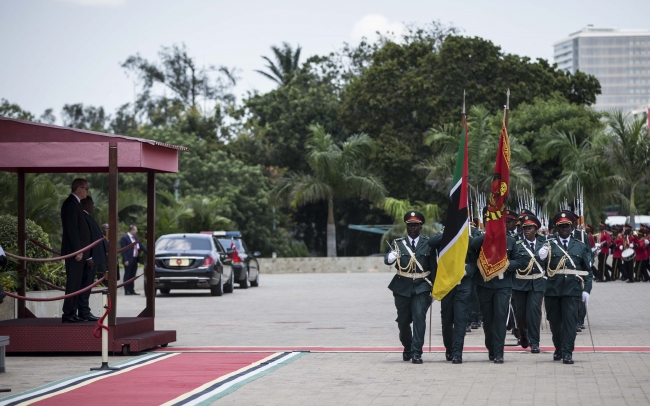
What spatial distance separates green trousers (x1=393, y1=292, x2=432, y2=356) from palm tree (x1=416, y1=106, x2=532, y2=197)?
99.6 ft

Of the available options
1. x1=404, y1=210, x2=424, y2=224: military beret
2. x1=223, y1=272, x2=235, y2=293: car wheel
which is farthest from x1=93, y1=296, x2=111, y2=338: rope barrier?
x1=223, y1=272, x2=235, y2=293: car wheel

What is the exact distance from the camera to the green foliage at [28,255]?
15.9m

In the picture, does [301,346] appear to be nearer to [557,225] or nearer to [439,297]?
[439,297]

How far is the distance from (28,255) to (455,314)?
7.61 m

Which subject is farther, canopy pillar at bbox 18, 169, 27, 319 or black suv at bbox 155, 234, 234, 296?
black suv at bbox 155, 234, 234, 296

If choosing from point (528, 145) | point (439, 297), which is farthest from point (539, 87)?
point (439, 297)

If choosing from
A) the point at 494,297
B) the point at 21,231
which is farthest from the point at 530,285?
the point at 21,231

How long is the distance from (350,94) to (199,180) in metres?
9.06

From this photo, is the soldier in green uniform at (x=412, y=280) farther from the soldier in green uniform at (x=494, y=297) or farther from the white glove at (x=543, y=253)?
the white glove at (x=543, y=253)

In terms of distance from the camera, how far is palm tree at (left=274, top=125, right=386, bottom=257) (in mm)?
52219

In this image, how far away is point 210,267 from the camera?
28750mm

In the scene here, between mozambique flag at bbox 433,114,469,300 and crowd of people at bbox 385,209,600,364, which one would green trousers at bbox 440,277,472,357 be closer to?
crowd of people at bbox 385,209,600,364

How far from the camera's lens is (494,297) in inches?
515

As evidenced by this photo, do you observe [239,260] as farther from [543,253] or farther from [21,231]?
[543,253]
